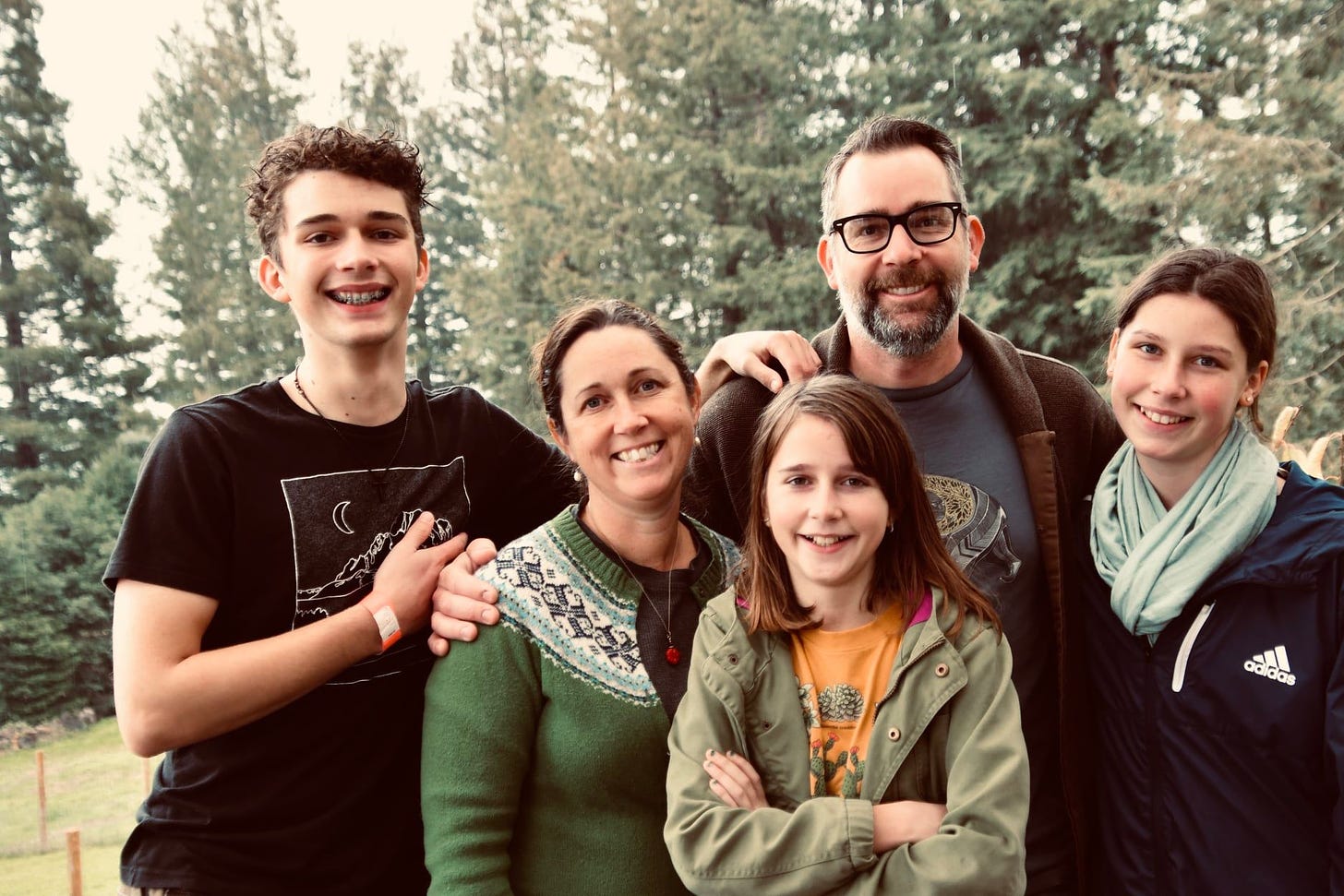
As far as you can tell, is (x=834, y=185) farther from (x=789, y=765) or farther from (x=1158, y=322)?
(x=789, y=765)

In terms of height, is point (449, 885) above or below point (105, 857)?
above

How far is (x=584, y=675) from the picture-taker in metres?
1.73

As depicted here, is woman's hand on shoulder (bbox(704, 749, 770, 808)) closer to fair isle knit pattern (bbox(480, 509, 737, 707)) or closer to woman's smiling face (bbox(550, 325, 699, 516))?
fair isle knit pattern (bbox(480, 509, 737, 707))

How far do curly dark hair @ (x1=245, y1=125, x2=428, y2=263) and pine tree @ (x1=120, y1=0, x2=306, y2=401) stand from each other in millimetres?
11495

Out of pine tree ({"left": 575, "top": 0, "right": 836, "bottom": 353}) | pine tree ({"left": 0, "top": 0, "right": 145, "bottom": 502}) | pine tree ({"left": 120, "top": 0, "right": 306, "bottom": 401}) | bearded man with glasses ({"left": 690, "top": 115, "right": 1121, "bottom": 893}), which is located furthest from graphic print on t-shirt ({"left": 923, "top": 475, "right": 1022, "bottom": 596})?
pine tree ({"left": 120, "top": 0, "right": 306, "bottom": 401})

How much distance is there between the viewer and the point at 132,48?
12461mm

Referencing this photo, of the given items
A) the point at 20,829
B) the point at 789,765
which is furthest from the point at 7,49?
the point at 789,765

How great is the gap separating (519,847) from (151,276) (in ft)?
43.1

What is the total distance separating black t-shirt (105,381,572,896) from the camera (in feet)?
6.07

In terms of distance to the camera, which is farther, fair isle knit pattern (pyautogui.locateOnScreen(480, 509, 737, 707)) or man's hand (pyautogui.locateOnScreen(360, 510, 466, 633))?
man's hand (pyautogui.locateOnScreen(360, 510, 466, 633))

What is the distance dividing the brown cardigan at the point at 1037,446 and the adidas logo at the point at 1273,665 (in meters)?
0.40

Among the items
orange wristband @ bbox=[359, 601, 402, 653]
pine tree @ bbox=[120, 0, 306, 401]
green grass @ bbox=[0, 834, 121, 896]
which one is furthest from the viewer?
pine tree @ bbox=[120, 0, 306, 401]

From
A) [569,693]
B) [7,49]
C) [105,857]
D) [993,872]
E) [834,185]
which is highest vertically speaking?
[7,49]

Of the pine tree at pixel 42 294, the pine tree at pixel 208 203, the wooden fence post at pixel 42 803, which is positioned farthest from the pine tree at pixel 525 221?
the wooden fence post at pixel 42 803
